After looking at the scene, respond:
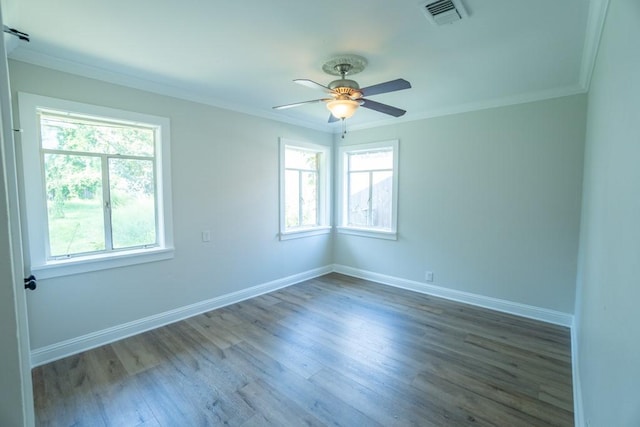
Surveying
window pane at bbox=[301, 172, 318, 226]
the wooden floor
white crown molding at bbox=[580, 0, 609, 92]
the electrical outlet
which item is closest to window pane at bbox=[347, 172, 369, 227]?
window pane at bbox=[301, 172, 318, 226]

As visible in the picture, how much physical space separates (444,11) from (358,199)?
346 centimetres

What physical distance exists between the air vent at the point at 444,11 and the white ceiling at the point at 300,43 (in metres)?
0.05

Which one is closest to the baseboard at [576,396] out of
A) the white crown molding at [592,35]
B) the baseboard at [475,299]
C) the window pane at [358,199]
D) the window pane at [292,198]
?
the baseboard at [475,299]

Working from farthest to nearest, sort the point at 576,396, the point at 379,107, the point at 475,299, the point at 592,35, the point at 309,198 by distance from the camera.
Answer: the point at 309,198
the point at 475,299
the point at 379,107
the point at 576,396
the point at 592,35

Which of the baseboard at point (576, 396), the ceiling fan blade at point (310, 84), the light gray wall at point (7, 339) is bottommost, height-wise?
the baseboard at point (576, 396)

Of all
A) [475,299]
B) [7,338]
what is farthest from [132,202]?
[475,299]

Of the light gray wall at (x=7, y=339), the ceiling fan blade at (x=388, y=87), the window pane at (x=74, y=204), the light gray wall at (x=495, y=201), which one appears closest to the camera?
the light gray wall at (x=7, y=339)

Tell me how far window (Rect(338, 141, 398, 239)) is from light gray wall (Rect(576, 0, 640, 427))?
9.75 feet

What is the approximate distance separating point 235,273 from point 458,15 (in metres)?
3.55

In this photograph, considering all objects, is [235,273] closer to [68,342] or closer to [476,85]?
[68,342]

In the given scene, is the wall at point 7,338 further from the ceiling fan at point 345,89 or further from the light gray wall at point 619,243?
the ceiling fan at point 345,89

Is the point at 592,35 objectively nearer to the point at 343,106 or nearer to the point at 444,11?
the point at 444,11

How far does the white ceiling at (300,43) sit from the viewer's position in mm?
1813

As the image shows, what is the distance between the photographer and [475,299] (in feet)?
12.7
